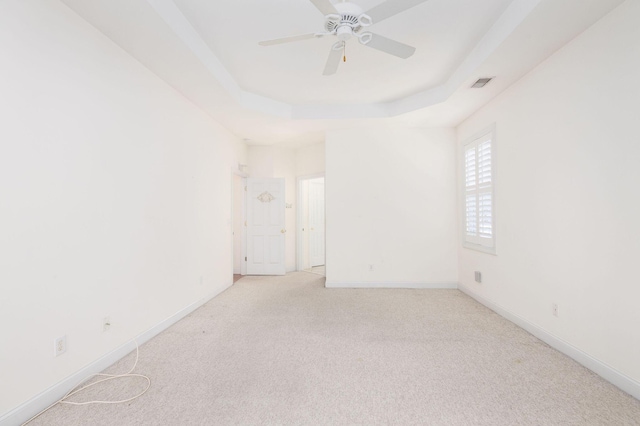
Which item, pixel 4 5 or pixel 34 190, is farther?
pixel 34 190

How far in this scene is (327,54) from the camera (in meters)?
2.79

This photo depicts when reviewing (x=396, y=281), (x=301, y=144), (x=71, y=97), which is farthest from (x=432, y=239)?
(x=71, y=97)

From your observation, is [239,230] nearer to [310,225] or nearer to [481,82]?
[310,225]

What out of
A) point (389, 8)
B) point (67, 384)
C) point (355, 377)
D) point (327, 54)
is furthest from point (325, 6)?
point (67, 384)

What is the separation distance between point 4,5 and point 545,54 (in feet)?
12.8

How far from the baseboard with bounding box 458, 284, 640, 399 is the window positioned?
0.81 metres

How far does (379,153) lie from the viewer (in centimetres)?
459

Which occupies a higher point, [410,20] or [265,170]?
[410,20]

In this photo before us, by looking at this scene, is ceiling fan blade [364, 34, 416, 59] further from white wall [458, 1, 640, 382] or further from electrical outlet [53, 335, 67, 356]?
electrical outlet [53, 335, 67, 356]

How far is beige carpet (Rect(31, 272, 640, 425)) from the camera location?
1614 mm

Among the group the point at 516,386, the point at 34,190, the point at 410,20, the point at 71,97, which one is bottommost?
the point at 516,386

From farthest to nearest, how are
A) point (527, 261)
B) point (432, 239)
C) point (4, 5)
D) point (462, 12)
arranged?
point (432, 239) → point (527, 261) → point (462, 12) → point (4, 5)

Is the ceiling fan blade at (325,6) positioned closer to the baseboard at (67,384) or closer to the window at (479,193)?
the window at (479,193)

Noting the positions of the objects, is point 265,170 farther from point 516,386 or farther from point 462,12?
point 516,386
